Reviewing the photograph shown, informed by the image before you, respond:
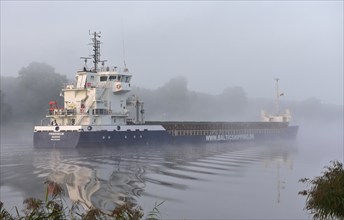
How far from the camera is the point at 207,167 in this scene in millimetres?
24047

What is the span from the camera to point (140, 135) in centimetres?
3875

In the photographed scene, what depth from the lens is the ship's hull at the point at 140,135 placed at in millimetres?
35469

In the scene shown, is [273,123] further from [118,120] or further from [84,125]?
A: [84,125]

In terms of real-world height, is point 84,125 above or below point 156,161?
above

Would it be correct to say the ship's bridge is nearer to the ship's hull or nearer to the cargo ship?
the cargo ship

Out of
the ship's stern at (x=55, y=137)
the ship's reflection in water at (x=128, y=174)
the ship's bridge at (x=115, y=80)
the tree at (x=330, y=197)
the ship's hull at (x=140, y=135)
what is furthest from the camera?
the ship's bridge at (x=115, y=80)

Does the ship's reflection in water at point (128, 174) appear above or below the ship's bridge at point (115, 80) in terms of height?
below

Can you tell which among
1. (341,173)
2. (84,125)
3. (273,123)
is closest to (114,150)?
(84,125)

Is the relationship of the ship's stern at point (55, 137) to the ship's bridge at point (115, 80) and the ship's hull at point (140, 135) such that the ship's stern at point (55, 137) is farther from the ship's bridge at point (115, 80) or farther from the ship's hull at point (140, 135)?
the ship's bridge at point (115, 80)

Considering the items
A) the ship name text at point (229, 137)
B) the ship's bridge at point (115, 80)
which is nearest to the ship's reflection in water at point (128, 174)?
the ship's bridge at point (115, 80)

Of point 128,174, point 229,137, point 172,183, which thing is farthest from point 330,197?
point 229,137

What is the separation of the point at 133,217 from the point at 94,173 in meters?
15.7

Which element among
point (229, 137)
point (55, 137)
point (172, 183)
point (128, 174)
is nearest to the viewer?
point (172, 183)

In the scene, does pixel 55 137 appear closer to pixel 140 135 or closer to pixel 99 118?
pixel 99 118
